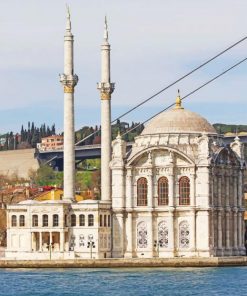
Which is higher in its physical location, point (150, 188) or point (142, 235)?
point (150, 188)

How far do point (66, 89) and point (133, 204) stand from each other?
9979mm

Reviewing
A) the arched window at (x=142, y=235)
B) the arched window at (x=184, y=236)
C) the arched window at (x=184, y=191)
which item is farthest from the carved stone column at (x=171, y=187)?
the arched window at (x=142, y=235)

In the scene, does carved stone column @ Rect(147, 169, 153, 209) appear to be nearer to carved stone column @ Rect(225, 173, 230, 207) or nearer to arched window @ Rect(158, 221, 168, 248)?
arched window @ Rect(158, 221, 168, 248)

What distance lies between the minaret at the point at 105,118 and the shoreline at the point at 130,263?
7.24 meters

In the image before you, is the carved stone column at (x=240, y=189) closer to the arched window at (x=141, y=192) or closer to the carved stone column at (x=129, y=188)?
the arched window at (x=141, y=192)

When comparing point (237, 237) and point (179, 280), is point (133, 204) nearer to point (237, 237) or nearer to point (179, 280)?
point (237, 237)

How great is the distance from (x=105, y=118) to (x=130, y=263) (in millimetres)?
12581

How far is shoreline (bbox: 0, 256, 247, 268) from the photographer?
355ft

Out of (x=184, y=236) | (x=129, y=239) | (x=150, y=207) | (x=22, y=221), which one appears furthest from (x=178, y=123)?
(x=22, y=221)

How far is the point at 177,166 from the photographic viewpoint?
4377 inches

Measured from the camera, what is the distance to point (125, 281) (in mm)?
95312

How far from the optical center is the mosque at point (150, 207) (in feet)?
364

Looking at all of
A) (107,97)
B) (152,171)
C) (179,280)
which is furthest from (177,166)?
(179,280)

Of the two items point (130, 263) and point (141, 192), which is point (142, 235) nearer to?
point (141, 192)
